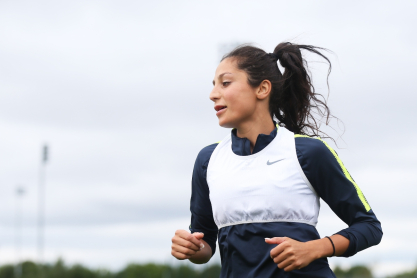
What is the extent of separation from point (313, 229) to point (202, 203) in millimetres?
857

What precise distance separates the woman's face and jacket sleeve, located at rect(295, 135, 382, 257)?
443 millimetres

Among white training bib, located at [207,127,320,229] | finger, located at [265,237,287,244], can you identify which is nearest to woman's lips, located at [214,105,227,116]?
white training bib, located at [207,127,320,229]

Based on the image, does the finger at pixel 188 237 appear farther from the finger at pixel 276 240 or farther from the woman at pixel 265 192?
the finger at pixel 276 240

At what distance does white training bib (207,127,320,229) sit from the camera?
3268mm

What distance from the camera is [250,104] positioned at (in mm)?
3604

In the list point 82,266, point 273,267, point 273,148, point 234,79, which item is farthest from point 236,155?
point 82,266

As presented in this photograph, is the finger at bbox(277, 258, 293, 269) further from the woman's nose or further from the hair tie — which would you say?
the hair tie

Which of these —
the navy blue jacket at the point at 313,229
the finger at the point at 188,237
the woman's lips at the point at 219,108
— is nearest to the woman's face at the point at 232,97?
the woman's lips at the point at 219,108

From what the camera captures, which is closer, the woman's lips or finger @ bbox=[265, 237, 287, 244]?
finger @ bbox=[265, 237, 287, 244]

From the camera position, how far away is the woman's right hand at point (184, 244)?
3385 mm

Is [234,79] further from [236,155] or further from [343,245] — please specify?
[343,245]

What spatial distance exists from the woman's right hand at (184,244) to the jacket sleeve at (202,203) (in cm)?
47

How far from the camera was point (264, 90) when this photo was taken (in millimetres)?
3729

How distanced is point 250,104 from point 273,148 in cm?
33
